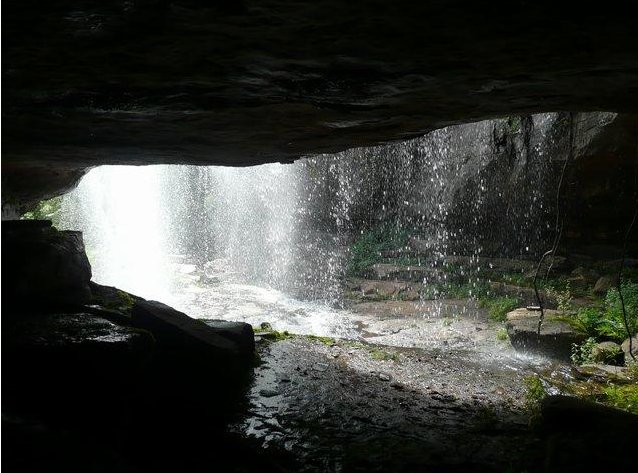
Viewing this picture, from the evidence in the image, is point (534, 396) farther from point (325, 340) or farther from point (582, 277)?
point (582, 277)

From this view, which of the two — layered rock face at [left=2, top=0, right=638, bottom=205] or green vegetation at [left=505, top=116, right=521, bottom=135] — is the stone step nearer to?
green vegetation at [left=505, top=116, right=521, bottom=135]

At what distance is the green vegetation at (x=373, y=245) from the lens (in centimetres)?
1833

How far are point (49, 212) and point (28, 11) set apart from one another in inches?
784

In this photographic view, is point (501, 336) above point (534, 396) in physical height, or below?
below

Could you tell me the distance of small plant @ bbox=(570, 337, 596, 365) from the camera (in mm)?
7262

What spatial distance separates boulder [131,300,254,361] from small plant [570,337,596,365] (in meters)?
5.57

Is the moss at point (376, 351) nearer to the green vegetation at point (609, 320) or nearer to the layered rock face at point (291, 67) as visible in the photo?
the layered rock face at point (291, 67)

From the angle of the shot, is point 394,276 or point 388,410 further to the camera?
point 394,276

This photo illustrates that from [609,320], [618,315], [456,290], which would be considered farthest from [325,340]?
[456,290]

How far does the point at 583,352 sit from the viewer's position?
24.2 ft

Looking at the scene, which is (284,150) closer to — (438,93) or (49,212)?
(438,93)

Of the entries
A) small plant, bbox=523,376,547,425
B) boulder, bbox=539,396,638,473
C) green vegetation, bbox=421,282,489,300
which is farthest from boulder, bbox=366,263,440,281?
boulder, bbox=539,396,638,473

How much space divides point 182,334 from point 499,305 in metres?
10.1

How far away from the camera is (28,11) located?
216cm
